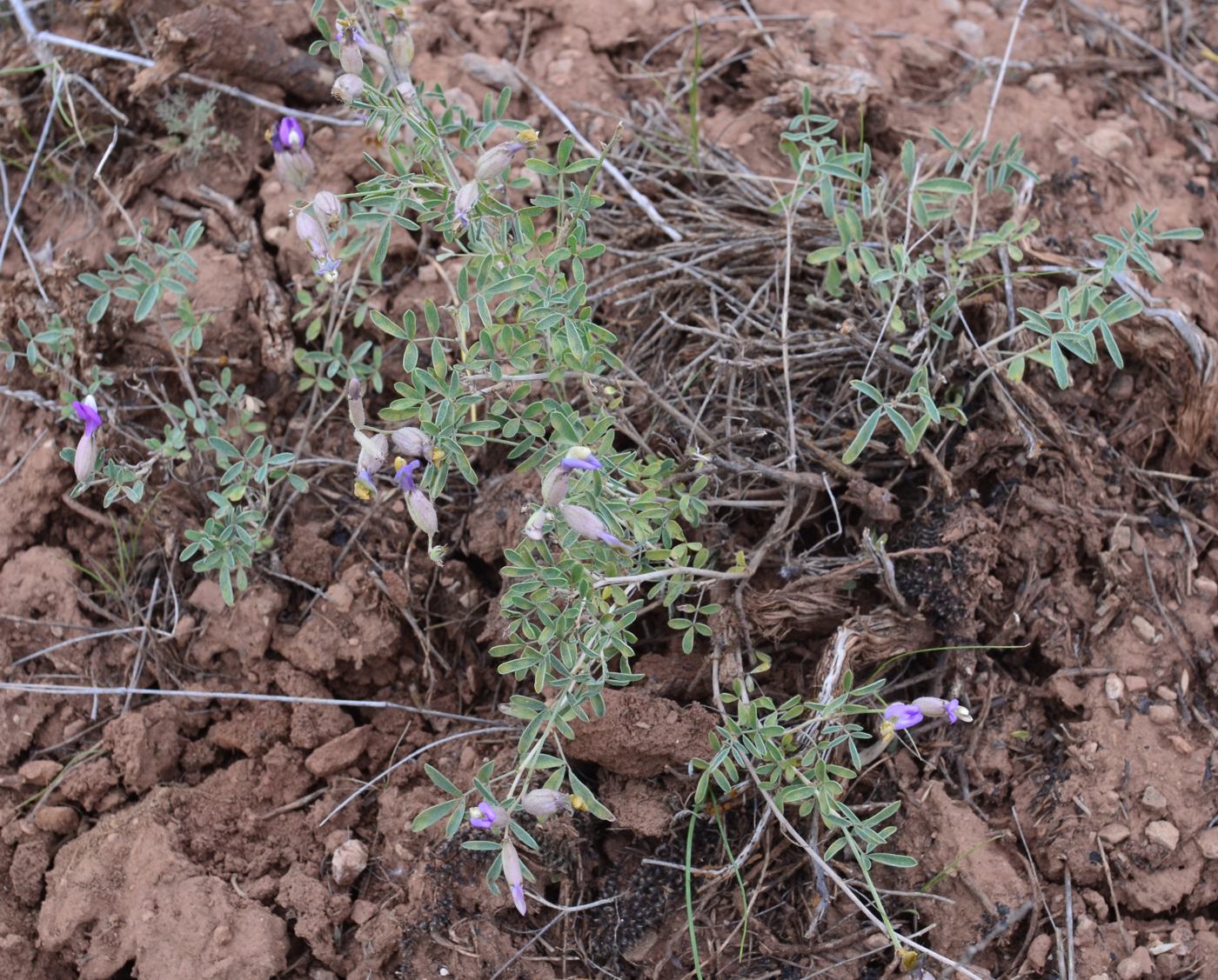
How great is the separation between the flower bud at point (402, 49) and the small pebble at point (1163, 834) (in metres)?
2.37

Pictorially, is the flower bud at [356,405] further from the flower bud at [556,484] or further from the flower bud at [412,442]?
the flower bud at [556,484]

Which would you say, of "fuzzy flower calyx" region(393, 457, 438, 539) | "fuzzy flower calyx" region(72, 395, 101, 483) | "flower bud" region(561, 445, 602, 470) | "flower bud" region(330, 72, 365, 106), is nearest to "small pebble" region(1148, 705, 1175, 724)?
"flower bud" region(561, 445, 602, 470)

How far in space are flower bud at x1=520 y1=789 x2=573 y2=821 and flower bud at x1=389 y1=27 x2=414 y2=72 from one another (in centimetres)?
164

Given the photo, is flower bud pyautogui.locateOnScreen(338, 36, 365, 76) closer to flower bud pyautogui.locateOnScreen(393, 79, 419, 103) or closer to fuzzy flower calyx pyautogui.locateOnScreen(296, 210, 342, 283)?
flower bud pyautogui.locateOnScreen(393, 79, 419, 103)

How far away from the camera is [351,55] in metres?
2.28

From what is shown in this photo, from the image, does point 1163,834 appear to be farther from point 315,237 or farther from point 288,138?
point 288,138

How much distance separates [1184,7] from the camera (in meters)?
3.68

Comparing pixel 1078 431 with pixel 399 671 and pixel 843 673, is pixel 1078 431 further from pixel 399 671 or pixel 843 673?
pixel 399 671

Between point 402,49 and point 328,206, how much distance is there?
485 mm

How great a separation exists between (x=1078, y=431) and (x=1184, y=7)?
1.90m

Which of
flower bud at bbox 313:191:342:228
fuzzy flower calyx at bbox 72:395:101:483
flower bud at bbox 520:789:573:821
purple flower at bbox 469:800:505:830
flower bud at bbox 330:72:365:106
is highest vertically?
flower bud at bbox 330:72:365:106

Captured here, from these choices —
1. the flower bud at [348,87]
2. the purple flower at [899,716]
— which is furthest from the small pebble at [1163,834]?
the flower bud at [348,87]

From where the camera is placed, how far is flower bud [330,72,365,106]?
2.23 m

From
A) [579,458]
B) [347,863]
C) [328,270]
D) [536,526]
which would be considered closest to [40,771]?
[347,863]
